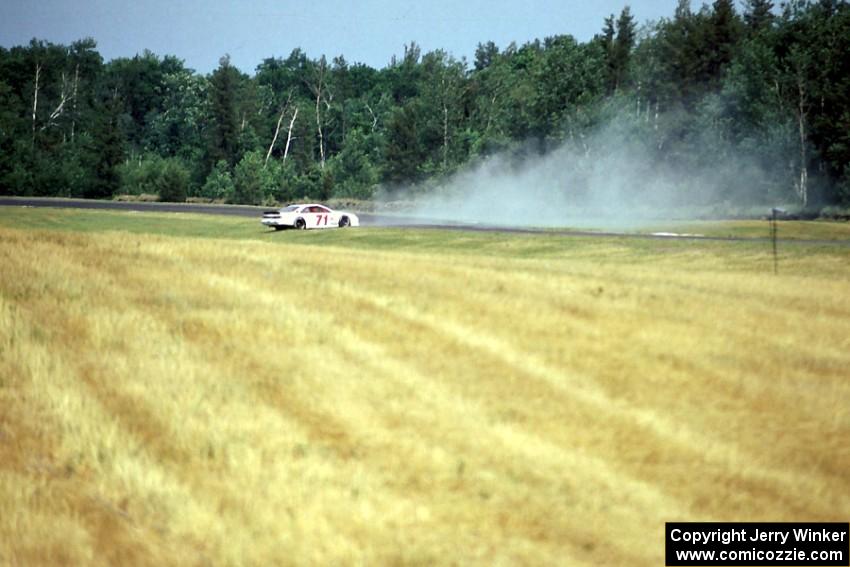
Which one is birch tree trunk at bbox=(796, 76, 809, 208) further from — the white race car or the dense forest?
the white race car

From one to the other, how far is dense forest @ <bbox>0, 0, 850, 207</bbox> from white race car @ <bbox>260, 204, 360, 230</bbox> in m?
31.3

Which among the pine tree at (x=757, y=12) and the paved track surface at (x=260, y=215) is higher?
the pine tree at (x=757, y=12)

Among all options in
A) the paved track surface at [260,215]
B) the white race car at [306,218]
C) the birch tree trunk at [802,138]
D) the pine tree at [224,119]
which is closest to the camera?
the paved track surface at [260,215]

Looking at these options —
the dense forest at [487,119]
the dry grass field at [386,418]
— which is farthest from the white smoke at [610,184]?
the dry grass field at [386,418]

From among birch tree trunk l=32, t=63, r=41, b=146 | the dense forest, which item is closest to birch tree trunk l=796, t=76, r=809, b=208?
the dense forest

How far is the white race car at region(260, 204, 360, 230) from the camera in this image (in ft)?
176

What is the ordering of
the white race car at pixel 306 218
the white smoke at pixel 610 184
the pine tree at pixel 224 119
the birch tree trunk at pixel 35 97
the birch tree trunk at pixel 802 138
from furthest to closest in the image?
1. the pine tree at pixel 224 119
2. the birch tree trunk at pixel 35 97
3. the white smoke at pixel 610 184
4. the birch tree trunk at pixel 802 138
5. the white race car at pixel 306 218

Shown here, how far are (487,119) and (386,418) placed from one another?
9857 cm

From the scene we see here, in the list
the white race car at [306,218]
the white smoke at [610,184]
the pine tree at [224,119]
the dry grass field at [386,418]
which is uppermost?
the pine tree at [224,119]

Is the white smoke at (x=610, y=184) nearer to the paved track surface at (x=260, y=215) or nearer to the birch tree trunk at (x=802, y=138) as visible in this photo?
the birch tree trunk at (x=802, y=138)

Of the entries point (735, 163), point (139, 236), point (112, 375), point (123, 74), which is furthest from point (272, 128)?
point (112, 375)

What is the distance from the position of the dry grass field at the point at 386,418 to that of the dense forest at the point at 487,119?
61161 mm

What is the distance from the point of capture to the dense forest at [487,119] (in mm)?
73000

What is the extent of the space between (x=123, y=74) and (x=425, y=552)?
466 feet
